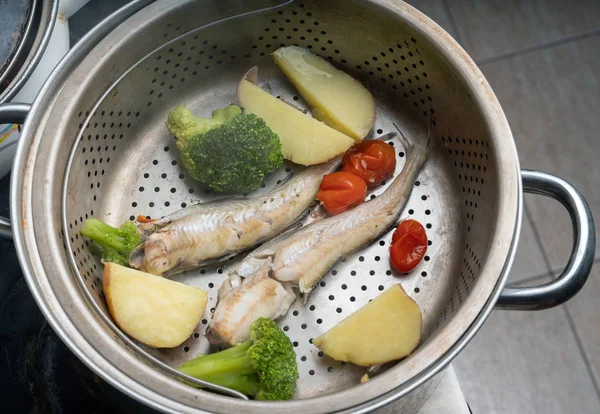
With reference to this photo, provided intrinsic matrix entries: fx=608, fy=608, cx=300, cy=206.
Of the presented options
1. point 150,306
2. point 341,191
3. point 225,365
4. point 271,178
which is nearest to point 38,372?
point 150,306

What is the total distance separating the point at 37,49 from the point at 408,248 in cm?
91

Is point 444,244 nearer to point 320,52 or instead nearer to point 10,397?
point 320,52

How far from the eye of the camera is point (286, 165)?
1528mm

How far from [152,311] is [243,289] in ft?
0.64

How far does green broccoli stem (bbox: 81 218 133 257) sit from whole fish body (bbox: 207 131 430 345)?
0.78 ft

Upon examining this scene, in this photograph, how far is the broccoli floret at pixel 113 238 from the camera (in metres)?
1.31

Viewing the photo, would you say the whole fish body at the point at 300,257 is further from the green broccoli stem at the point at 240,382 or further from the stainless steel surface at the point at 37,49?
the stainless steel surface at the point at 37,49

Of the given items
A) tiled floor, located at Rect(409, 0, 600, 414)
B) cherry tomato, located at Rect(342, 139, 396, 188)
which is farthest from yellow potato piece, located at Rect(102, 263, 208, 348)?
tiled floor, located at Rect(409, 0, 600, 414)

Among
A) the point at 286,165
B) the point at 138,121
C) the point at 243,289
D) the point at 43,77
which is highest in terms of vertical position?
the point at 43,77

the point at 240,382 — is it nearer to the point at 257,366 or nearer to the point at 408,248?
the point at 257,366

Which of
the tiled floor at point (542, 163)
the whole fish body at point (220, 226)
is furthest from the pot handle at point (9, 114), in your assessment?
the tiled floor at point (542, 163)

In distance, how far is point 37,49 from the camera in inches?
48.9

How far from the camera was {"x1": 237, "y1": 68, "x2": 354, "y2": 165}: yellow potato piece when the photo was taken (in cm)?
144

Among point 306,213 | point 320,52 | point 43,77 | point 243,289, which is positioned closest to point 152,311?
point 243,289
